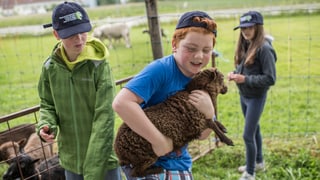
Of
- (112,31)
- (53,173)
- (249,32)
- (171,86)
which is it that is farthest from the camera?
(112,31)

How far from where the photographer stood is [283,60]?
9281 mm

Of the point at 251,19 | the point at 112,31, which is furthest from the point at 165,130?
the point at 112,31

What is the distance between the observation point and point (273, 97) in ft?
22.8

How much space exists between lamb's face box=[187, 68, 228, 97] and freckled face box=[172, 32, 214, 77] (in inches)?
4.6

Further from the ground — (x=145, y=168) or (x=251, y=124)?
(x=145, y=168)

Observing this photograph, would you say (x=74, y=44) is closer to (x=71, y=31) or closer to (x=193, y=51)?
(x=71, y=31)

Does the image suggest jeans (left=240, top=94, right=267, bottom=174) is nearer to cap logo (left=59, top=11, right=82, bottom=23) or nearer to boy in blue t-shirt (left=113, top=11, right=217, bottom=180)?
boy in blue t-shirt (left=113, top=11, right=217, bottom=180)

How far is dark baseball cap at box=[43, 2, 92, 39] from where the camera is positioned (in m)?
2.18

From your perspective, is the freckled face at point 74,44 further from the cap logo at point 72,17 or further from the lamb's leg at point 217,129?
the lamb's leg at point 217,129

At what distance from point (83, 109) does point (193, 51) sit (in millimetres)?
987

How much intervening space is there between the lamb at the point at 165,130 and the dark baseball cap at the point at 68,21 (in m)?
0.75

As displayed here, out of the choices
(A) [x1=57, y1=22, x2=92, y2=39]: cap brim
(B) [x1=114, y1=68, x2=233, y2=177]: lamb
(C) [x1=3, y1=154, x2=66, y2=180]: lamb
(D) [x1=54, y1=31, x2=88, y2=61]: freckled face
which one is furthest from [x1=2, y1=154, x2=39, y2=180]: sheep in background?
(B) [x1=114, y1=68, x2=233, y2=177]: lamb

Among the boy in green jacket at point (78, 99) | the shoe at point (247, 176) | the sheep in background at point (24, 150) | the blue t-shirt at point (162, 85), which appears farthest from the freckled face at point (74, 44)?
the shoe at point (247, 176)

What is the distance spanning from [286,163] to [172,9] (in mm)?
12048
